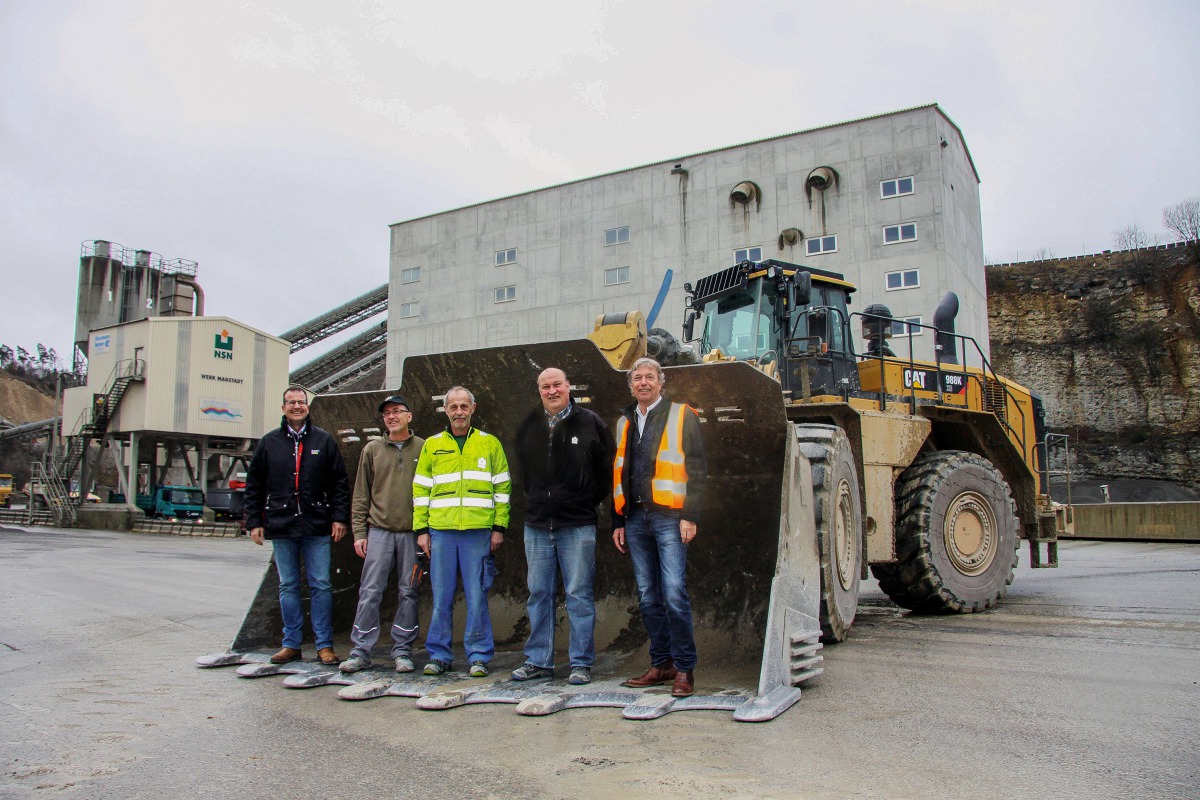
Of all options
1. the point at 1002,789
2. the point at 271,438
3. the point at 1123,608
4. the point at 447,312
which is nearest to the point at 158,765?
the point at 271,438

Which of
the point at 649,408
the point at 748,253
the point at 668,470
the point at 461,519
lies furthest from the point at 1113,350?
the point at 461,519

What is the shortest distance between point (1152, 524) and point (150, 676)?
78.9 feet

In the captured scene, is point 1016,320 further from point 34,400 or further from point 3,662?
point 34,400

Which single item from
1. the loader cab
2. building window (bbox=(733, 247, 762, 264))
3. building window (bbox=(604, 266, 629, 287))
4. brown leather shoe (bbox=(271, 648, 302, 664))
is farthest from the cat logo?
building window (bbox=(604, 266, 629, 287))

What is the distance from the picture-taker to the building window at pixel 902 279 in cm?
2598

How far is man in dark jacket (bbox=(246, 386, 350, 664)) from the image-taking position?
5805 millimetres

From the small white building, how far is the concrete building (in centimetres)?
735

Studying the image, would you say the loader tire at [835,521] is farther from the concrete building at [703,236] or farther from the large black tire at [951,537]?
the concrete building at [703,236]

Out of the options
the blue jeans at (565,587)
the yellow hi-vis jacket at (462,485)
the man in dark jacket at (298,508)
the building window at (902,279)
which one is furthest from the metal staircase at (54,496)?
the blue jeans at (565,587)

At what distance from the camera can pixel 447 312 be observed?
111 feet

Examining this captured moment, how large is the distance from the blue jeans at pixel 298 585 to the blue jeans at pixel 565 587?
4.87 feet

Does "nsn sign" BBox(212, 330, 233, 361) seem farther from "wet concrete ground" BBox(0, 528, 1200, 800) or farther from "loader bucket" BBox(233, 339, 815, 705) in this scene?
"loader bucket" BBox(233, 339, 815, 705)

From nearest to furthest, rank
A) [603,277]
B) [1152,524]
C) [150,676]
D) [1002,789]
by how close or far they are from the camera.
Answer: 1. [1002,789]
2. [150,676]
3. [1152,524]
4. [603,277]

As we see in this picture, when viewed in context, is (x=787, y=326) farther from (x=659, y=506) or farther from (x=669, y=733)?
(x=669, y=733)
